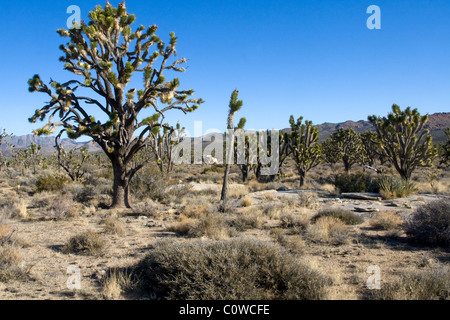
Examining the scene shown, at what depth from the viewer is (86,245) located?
7348mm

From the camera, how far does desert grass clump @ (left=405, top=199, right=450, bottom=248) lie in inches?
299

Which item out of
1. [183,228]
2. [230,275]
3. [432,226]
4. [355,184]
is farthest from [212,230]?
[355,184]

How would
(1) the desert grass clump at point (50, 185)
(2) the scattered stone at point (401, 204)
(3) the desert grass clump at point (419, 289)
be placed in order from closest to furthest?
(3) the desert grass clump at point (419, 289) → (2) the scattered stone at point (401, 204) → (1) the desert grass clump at point (50, 185)

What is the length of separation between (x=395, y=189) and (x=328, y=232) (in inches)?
361

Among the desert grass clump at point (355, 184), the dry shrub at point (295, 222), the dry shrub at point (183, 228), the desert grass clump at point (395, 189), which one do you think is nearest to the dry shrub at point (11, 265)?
the dry shrub at point (183, 228)

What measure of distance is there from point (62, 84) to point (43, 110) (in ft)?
3.66

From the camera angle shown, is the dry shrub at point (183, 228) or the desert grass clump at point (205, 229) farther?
the dry shrub at point (183, 228)

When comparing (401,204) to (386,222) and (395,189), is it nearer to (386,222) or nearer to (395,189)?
(395,189)

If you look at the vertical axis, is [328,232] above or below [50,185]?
below

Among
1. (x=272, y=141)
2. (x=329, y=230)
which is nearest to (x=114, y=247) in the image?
(x=329, y=230)

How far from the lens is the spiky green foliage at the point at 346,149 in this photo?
107ft

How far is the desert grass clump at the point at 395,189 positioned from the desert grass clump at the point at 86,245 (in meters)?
12.9

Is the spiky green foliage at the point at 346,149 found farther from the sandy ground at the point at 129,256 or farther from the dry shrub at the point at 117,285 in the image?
the dry shrub at the point at 117,285
